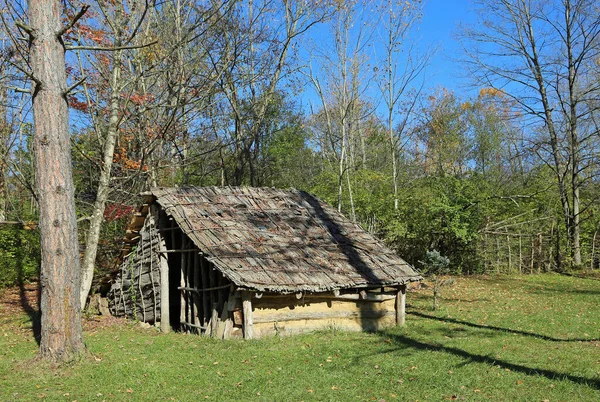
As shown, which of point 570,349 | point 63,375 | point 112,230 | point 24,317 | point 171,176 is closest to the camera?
point 63,375

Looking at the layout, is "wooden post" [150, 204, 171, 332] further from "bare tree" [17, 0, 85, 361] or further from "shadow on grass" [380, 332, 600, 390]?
"shadow on grass" [380, 332, 600, 390]

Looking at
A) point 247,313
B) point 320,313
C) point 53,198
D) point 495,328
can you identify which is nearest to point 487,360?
point 495,328

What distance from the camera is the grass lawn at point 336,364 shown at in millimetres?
7020

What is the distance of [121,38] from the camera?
12617 mm

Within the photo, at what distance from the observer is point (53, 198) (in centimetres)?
809

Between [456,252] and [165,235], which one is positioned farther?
[456,252]

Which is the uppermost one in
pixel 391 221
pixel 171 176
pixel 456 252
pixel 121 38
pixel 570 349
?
pixel 121 38

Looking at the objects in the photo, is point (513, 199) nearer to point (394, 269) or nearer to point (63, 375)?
point (394, 269)

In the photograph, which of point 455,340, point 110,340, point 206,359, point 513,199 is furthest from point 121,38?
point 513,199

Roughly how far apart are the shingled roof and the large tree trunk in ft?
8.73

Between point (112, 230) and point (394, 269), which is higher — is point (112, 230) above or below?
above

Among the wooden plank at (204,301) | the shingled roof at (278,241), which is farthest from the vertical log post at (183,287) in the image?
the shingled roof at (278,241)

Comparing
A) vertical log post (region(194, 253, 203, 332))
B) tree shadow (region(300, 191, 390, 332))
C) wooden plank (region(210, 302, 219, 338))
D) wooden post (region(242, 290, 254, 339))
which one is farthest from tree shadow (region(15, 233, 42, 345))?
tree shadow (region(300, 191, 390, 332))

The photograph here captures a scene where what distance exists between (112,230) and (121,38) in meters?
7.75
